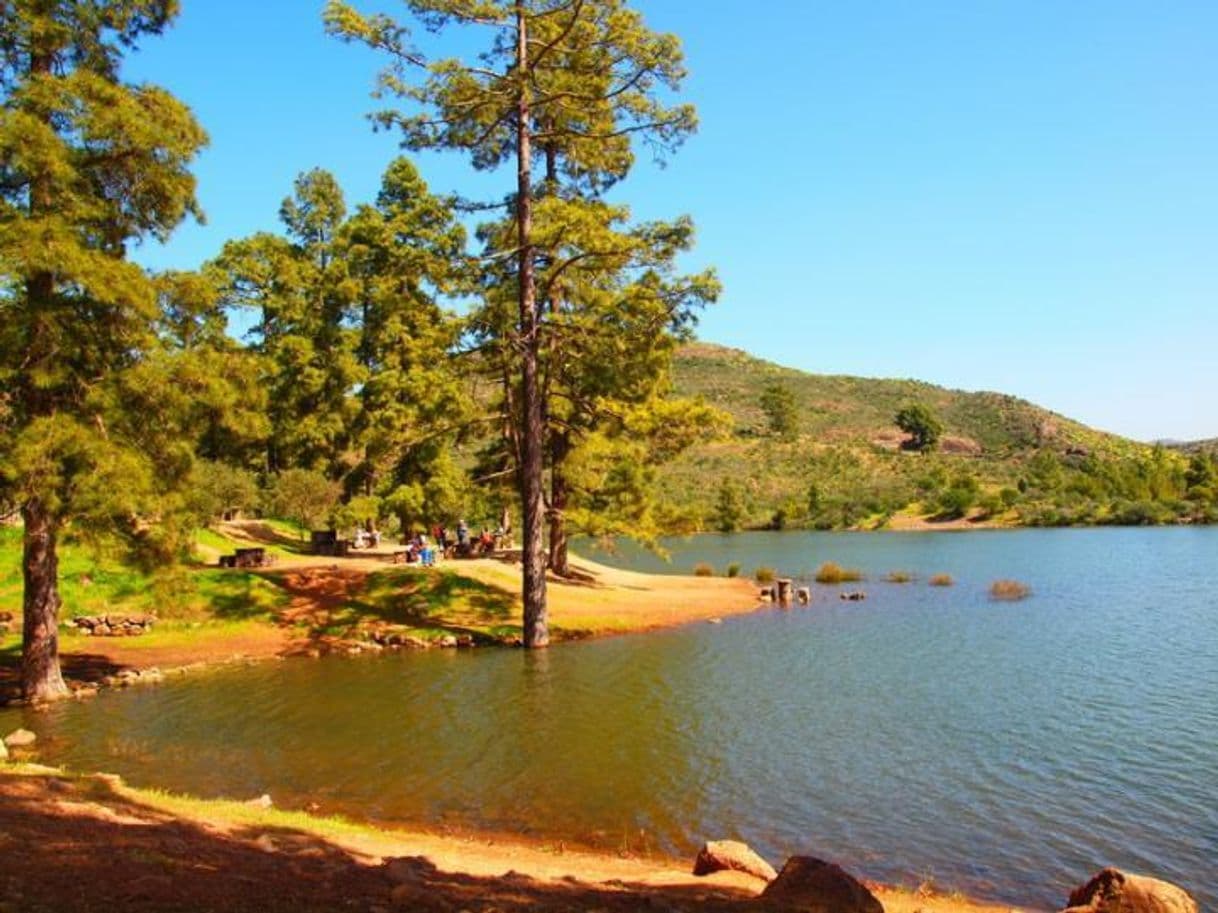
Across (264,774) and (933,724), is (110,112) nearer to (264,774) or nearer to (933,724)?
(264,774)

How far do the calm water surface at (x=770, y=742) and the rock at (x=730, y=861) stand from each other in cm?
149

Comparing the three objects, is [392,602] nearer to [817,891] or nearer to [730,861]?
[730,861]

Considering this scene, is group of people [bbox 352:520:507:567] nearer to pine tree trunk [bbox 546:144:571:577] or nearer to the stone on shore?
pine tree trunk [bbox 546:144:571:577]

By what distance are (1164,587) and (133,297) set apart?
38.7 m

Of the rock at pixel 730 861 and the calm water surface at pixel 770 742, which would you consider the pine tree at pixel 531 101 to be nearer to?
the calm water surface at pixel 770 742

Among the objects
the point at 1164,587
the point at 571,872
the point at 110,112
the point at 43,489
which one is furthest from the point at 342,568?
the point at 1164,587

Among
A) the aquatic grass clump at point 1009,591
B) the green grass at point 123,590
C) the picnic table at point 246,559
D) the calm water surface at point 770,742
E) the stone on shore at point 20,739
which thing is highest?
the picnic table at point 246,559

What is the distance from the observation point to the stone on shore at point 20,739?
14.9m

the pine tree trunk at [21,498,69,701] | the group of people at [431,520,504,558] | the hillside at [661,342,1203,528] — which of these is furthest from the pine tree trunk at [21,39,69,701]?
the hillside at [661,342,1203,528]

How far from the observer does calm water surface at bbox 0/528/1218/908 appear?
11.4 m

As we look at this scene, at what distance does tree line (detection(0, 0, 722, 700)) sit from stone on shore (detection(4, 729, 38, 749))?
3287 millimetres

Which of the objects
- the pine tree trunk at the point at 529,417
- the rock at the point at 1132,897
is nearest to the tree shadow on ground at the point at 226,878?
the rock at the point at 1132,897

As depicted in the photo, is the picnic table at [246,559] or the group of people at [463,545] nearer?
the picnic table at [246,559]

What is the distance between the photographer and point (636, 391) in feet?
97.7
